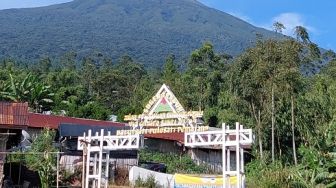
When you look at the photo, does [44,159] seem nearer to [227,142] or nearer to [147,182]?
[147,182]

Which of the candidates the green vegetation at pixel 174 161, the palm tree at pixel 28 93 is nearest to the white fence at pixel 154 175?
the green vegetation at pixel 174 161

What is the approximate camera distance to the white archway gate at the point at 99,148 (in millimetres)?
15742

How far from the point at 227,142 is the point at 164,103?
276 cm

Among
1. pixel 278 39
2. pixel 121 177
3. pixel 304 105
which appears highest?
pixel 278 39

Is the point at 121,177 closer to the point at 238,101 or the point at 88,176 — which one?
the point at 88,176

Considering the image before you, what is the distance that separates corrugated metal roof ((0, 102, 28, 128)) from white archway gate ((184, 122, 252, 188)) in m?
5.75

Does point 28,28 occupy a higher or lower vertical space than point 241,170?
higher

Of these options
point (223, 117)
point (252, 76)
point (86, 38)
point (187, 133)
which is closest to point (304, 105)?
point (252, 76)

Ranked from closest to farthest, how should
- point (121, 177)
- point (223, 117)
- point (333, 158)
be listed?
point (333, 158)
point (121, 177)
point (223, 117)

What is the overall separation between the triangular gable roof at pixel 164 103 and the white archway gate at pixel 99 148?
1.18 metres

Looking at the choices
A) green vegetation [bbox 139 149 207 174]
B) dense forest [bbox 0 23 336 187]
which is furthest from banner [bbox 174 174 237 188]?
green vegetation [bbox 139 149 207 174]

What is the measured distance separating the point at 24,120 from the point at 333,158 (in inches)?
404

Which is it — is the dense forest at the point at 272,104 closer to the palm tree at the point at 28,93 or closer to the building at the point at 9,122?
the palm tree at the point at 28,93

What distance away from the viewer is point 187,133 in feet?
48.7
